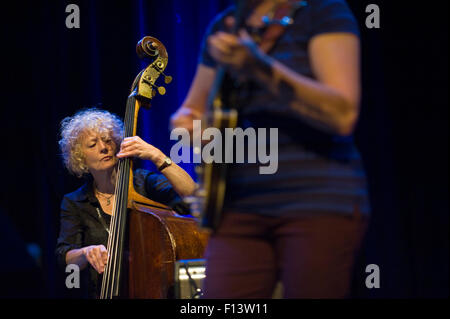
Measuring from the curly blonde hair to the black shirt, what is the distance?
17 cm

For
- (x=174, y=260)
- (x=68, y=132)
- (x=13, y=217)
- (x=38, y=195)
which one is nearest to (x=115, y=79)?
(x=68, y=132)

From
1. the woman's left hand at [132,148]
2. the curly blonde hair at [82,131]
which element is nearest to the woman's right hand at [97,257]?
the woman's left hand at [132,148]

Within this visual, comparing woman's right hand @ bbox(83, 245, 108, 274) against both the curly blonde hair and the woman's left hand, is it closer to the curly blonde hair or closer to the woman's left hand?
the woman's left hand

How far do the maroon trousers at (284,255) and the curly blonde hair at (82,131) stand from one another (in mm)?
1423

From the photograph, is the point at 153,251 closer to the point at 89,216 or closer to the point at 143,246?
the point at 143,246

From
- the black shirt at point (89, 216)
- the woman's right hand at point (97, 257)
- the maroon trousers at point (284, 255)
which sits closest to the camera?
the maroon trousers at point (284, 255)

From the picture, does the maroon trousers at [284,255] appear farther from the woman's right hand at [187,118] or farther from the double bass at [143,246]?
the double bass at [143,246]

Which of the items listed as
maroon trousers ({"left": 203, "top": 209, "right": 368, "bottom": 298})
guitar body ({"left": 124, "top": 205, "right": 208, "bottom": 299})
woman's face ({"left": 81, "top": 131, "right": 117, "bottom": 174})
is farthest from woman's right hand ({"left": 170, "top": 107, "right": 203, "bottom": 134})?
woman's face ({"left": 81, "top": 131, "right": 117, "bottom": 174})

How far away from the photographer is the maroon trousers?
86 cm

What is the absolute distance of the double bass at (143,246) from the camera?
1.71 metres

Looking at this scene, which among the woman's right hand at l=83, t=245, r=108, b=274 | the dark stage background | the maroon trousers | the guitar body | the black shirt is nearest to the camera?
the maroon trousers

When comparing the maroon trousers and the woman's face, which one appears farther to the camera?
the woman's face

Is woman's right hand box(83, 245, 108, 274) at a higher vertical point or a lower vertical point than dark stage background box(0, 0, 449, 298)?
lower

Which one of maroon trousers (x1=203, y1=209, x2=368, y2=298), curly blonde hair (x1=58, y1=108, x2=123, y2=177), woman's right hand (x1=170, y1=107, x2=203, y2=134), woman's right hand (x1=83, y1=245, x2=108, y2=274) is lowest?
woman's right hand (x1=83, y1=245, x2=108, y2=274)
